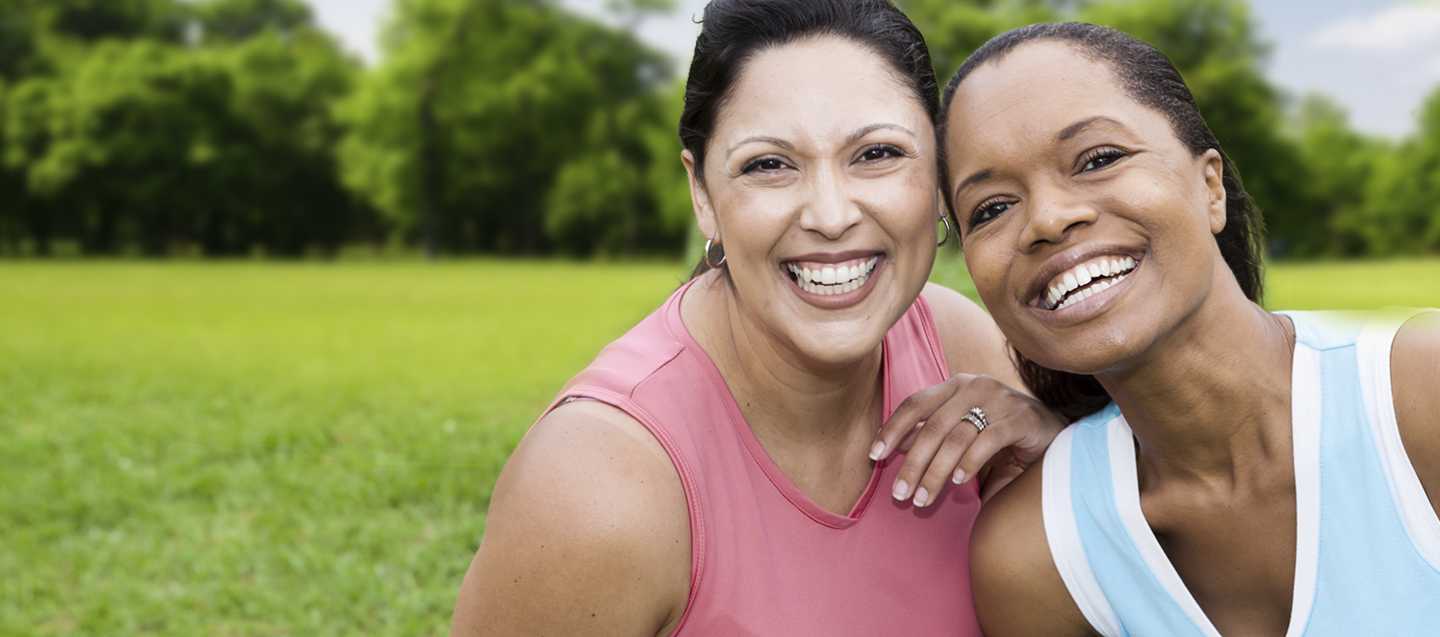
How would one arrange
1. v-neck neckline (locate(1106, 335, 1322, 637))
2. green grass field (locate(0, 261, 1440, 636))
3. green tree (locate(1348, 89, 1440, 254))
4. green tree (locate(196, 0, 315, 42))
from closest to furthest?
1. v-neck neckline (locate(1106, 335, 1322, 637))
2. green grass field (locate(0, 261, 1440, 636))
3. green tree (locate(1348, 89, 1440, 254))
4. green tree (locate(196, 0, 315, 42))

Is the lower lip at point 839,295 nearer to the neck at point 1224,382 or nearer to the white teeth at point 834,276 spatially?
the white teeth at point 834,276

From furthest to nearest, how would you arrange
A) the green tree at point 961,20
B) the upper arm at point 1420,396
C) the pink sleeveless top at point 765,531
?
the green tree at point 961,20 → the pink sleeveless top at point 765,531 → the upper arm at point 1420,396

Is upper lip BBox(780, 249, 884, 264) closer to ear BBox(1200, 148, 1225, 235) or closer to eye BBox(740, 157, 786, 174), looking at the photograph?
eye BBox(740, 157, 786, 174)

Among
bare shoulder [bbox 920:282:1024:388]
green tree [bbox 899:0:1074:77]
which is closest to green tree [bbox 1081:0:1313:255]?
green tree [bbox 899:0:1074:77]

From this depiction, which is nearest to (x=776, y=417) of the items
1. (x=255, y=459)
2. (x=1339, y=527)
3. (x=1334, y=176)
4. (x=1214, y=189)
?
(x=1214, y=189)

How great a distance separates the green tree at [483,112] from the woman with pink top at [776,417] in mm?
50529

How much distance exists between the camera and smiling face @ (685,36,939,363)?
2.64 meters

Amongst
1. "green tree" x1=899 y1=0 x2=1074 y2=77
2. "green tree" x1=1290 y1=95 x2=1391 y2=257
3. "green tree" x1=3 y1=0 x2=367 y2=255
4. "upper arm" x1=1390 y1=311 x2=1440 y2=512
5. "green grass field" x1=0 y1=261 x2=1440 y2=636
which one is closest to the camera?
"upper arm" x1=1390 y1=311 x2=1440 y2=512

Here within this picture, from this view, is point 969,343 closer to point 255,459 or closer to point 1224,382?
point 1224,382

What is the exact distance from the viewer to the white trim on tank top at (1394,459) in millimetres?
2273

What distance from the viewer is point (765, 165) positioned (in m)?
2.69

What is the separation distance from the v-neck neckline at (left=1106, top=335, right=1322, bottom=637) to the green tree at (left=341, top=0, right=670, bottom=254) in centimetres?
5101

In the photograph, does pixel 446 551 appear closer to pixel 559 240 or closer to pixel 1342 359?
pixel 1342 359

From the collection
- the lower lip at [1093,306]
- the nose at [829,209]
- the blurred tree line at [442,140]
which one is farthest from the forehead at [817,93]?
the blurred tree line at [442,140]
